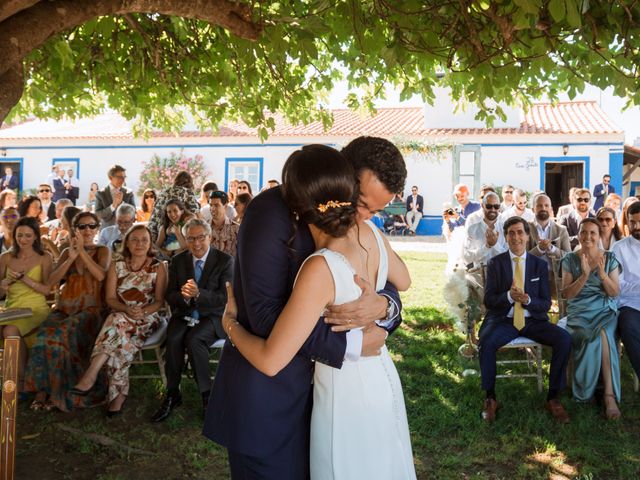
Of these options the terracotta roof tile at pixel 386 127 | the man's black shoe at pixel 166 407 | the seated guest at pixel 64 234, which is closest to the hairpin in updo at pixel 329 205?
the man's black shoe at pixel 166 407

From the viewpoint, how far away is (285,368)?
2143 mm

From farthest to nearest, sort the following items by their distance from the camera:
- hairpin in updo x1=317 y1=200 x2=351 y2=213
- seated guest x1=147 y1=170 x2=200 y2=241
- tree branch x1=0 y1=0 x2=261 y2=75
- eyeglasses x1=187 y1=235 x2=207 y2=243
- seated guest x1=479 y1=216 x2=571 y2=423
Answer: seated guest x1=147 y1=170 x2=200 y2=241 → eyeglasses x1=187 y1=235 x2=207 y2=243 → seated guest x1=479 y1=216 x2=571 y2=423 → tree branch x1=0 y1=0 x2=261 y2=75 → hairpin in updo x1=317 y1=200 x2=351 y2=213

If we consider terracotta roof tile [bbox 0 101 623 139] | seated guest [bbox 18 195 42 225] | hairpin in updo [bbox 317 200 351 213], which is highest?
terracotta roof tile [bbox 0 101 623 139]

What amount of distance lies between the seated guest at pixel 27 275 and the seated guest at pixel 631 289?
17.6 ft

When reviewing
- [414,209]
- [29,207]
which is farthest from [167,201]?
[414,209]

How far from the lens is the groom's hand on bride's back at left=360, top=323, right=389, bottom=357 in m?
2.19

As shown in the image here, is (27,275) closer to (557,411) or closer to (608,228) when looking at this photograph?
(557,411)

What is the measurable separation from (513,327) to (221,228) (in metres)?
3.52

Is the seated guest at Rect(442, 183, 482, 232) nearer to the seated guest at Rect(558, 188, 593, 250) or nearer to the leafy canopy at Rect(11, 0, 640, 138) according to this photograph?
the seated guest at Rect(558, 188, 593, 250)

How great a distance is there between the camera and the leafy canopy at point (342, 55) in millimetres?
3793

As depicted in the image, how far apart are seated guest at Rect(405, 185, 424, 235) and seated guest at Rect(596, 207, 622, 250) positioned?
50.0 ft

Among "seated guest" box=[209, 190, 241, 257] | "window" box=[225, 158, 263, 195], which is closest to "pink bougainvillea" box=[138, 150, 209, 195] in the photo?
"window" box=[225, 158, 263, 195]

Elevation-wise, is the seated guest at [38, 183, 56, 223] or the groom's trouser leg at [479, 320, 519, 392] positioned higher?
the seated guest at [38, 183, 56, 223]

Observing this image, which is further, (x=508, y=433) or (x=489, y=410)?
(x=489, y=410)
